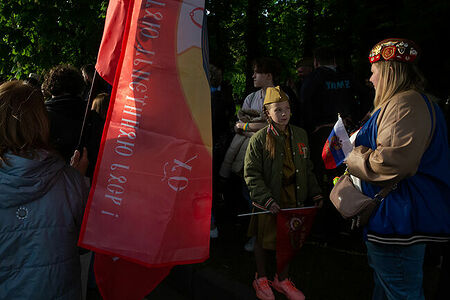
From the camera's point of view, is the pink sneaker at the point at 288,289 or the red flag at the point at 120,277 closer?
the red flag at the point at 120,277

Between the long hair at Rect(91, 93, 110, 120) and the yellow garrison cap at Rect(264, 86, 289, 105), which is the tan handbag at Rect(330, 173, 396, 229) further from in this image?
the long hair at Rect(91, 93, 110, 120)

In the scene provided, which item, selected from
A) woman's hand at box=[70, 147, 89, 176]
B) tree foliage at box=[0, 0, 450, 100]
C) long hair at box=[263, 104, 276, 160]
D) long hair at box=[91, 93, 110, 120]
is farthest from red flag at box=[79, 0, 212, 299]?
tree foliage at box=[0, 0, 450, 100]

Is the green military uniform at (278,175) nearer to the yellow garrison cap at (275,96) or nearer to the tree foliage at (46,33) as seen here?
the yellow garrison cap at (275,96)

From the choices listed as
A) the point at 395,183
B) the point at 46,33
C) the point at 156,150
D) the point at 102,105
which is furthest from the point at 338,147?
the point at 46,33

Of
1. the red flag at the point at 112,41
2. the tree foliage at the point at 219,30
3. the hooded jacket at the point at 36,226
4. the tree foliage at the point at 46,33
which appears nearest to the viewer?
the hooded jacket at the point at 36,226

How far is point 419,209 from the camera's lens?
2105 millimetres

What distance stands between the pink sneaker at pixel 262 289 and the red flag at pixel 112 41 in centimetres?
220

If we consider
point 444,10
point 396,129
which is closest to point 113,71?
point 396,129

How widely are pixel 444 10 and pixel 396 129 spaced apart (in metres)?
4.49

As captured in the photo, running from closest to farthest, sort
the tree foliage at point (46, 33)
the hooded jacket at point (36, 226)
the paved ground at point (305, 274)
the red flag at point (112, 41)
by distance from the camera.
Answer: the hooded jacket at point (36, 226), the red flag at point (112, 41), the paved ground at point (305, 274), the tree foliage at point (46, 33)

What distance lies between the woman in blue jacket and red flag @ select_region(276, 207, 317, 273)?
1.09m

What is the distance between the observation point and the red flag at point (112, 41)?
2359 mm

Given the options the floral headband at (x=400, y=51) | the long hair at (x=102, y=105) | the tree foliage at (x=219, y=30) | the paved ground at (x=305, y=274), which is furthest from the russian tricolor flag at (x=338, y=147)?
the tree foliage at (x=219, y=30)

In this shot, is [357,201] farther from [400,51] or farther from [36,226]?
[36,226]
